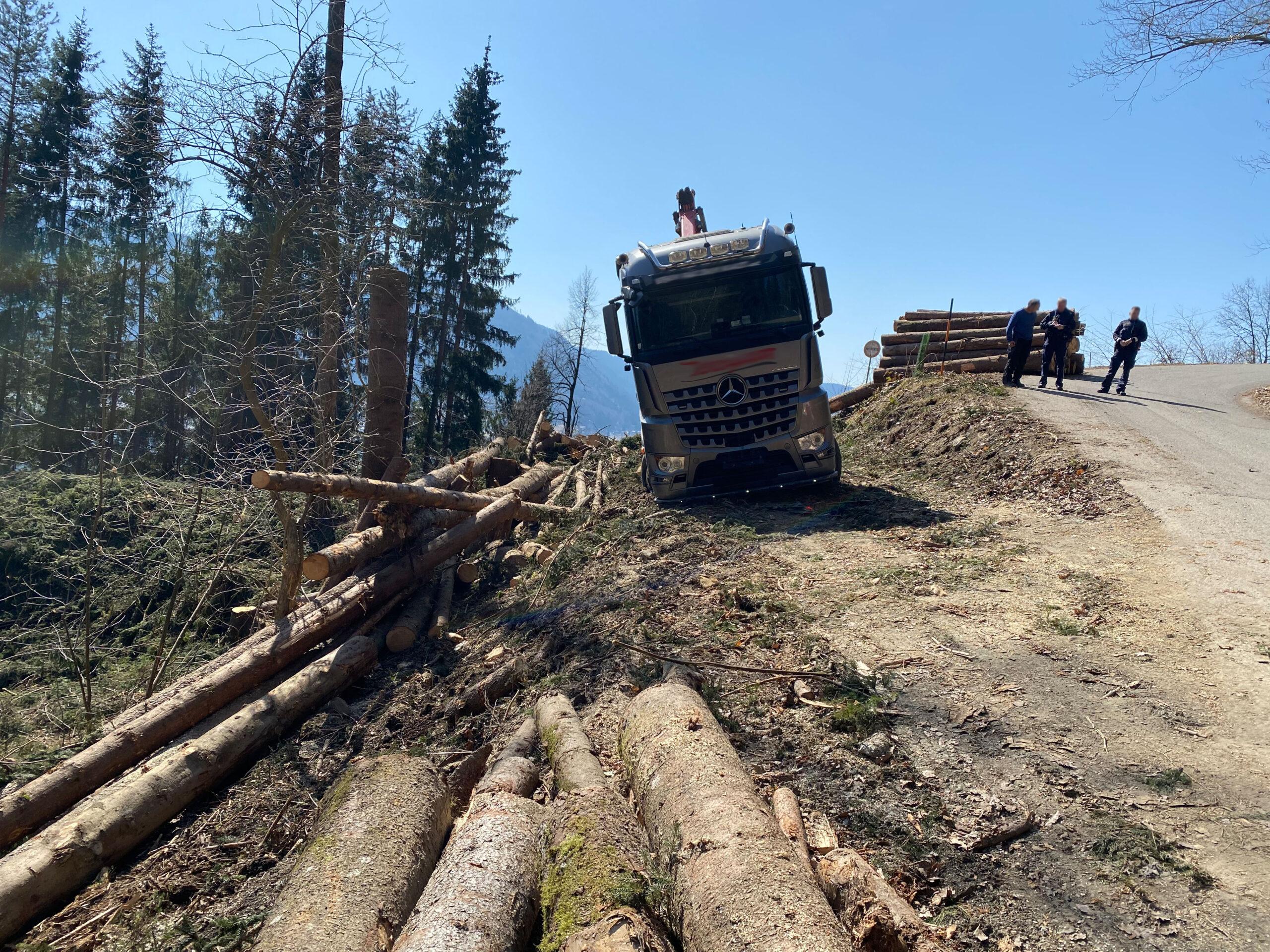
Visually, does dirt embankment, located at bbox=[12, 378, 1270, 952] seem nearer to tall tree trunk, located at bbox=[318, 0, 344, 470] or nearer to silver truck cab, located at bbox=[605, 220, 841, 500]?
silver truck cab, located at bbox=[605, 220, 841, 500]

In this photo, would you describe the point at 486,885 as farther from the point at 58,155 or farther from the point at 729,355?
the point at 58,155

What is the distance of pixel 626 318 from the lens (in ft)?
30.7

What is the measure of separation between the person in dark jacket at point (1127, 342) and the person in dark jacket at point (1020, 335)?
194 centimetres

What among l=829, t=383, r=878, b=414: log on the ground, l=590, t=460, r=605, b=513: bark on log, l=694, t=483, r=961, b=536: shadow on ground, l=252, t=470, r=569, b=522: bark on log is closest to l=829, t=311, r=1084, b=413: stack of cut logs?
l=829, t=383, r=878, b=414: log on the ground

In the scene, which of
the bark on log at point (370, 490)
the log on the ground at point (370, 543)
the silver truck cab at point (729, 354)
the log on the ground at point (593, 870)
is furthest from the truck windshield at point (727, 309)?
the log on the ground at point (593, 870)

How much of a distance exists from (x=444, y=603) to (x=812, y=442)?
16.3 feet

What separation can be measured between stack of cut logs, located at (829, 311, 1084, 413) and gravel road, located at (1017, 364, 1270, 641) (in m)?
0.91

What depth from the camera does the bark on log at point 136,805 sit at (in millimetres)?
4133

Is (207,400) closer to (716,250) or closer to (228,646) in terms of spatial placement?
(228,646)

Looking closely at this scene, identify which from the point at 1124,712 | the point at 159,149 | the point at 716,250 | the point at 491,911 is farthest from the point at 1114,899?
the point at 159,149

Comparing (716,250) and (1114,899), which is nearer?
(1114,899)

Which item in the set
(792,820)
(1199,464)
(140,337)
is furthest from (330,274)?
(1199,464)

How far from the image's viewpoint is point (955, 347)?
18609 millimetres

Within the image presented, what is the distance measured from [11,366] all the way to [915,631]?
3182 centimetres
